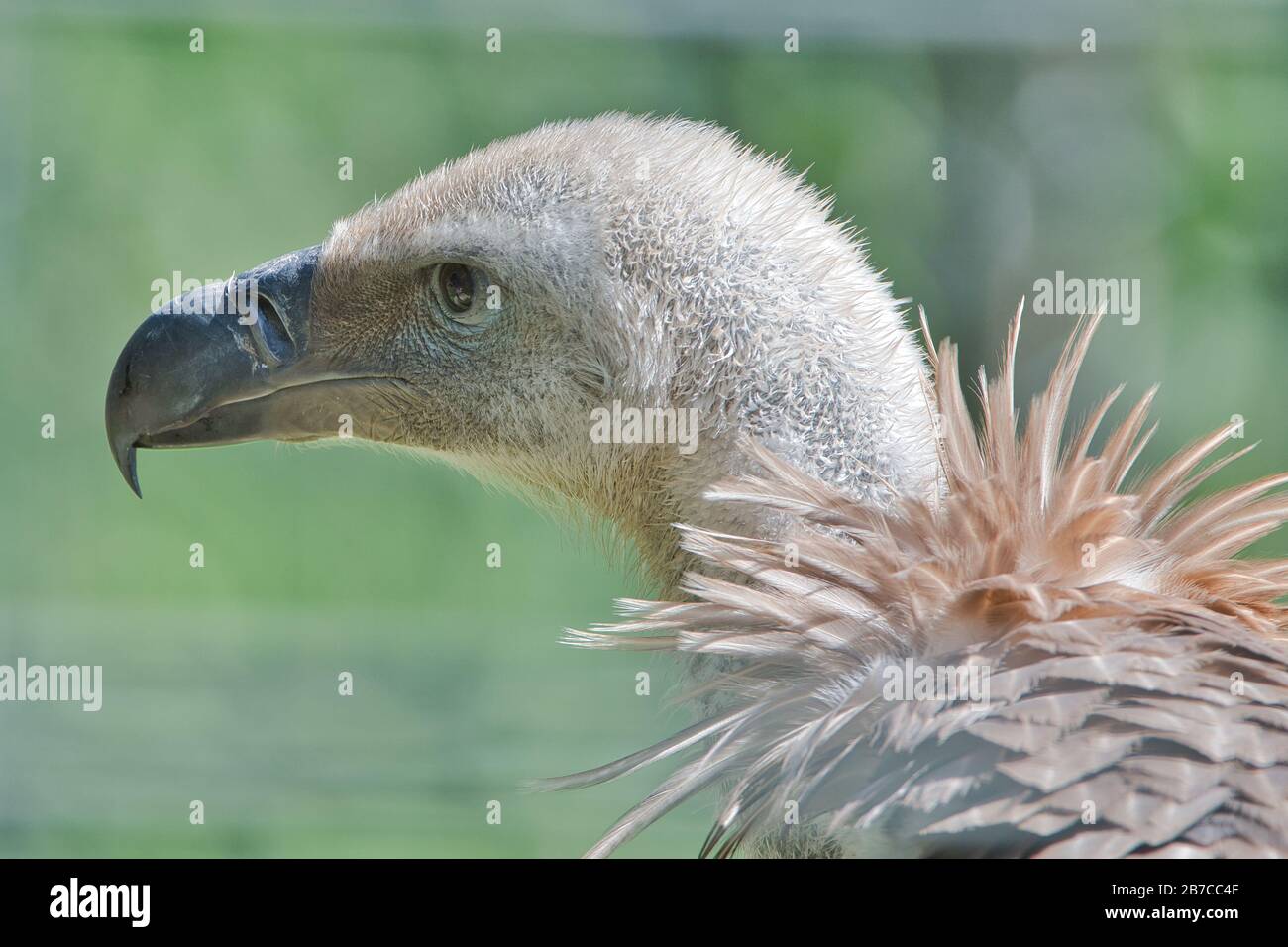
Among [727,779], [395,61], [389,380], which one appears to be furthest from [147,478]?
[727,779]

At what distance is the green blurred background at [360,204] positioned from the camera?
526cm

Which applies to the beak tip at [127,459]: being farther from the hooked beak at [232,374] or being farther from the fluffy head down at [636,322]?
the fluffy head down at [636,322]

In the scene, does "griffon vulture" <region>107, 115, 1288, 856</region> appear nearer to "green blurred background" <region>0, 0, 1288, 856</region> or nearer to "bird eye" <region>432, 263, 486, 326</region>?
"bird eye" <region>432, 263, 486, 326</region>

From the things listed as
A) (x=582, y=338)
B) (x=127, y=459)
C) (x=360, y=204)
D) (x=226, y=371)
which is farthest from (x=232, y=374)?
(x=360, y=204)

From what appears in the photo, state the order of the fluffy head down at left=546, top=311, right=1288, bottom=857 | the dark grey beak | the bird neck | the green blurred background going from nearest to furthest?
1. the fluffy head down at left=546, top=311, right=1288, bottom=857
2. the bird neck
3. the dark grey beak
4. the green blurred background

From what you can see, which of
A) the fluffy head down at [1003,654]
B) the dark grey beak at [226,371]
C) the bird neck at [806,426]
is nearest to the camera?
the fluffy head down at [1003,654]

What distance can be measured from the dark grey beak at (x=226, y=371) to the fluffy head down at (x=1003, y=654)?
2.08ft

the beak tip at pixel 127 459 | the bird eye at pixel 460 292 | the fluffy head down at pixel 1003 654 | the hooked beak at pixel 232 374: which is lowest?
the fluffy head down at pixel 1003 654

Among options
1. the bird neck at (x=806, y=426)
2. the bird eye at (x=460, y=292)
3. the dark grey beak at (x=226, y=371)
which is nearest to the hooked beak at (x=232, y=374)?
the dark grey beak at (x=226, y=371)

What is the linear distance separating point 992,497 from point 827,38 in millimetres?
4256

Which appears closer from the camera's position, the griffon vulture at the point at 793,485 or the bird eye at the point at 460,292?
the griffon vulture at the point at 793,485

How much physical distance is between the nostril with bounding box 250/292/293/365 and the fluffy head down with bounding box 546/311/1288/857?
2.20 ft

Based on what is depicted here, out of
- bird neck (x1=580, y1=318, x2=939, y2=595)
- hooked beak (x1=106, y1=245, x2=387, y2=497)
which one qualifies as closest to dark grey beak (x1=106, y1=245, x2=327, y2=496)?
hooked beak (x1=106, y1=245, x2=387, y2=497)

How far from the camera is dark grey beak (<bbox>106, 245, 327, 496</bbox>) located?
219cm
